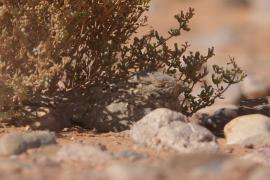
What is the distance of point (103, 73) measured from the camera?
726 centimetres

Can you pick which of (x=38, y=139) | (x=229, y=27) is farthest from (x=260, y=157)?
(x=229, y=27)

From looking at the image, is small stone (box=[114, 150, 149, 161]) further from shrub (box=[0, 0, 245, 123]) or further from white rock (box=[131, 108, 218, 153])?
shrub (box=[0, 0, 245, 123])

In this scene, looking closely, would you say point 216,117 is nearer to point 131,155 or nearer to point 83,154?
point 131,155

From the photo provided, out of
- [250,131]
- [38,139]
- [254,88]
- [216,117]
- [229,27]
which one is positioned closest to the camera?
[38,139]

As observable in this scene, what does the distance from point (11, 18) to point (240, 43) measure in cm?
1332

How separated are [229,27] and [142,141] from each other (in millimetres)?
15961

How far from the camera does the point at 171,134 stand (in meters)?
5.88

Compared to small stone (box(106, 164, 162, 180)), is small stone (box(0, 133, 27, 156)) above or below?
below

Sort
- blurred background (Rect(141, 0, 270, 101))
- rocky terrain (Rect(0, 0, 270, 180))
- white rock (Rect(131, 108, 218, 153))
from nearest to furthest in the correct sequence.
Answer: rocky terrain (Rect(0, 0, 270, 180)) < white rock (Rect(131, 108, 218, 153)) < blurred background (Rect(141, 0, 270, 101))

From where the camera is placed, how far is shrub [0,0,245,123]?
6605mm

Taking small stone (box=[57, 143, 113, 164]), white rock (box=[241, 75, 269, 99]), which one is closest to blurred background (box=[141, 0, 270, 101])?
white rock (box=[241, 75, 269, 99])

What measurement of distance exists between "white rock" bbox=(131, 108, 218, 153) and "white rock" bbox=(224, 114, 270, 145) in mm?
451

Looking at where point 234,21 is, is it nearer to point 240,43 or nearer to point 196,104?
point 240,43

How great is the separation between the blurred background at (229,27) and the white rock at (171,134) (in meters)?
8.00
